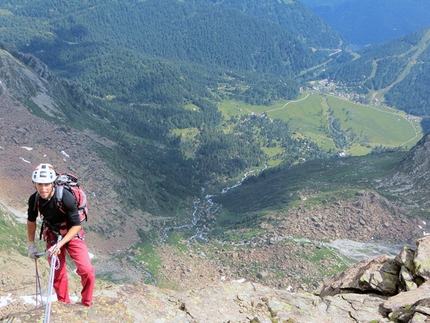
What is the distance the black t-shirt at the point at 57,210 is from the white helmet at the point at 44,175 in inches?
35.5

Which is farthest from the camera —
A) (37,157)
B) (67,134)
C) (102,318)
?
(67,134)

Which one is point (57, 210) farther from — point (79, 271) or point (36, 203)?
point (79, 271)

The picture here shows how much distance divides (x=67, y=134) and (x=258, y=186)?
63.0 m

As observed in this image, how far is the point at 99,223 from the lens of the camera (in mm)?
87250

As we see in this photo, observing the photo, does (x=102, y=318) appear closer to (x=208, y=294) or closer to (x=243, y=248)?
(x=208, y=294)

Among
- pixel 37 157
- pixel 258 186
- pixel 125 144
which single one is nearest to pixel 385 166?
pixel 258 186

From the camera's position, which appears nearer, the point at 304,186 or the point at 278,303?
the point at 278,303

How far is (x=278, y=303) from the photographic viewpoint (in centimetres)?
2131

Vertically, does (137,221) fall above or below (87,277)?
below

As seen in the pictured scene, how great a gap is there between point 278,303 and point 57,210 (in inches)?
483

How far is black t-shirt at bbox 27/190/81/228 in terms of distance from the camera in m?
15.2

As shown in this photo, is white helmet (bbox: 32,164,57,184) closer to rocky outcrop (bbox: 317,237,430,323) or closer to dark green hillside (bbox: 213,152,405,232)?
rocky outcrop (bbox: 317,237,430,323)

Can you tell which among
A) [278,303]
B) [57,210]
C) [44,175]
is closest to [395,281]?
[278,303]

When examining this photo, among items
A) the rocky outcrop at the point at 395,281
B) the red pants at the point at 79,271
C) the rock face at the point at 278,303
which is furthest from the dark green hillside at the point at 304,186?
the red pants at the point at 79,271
